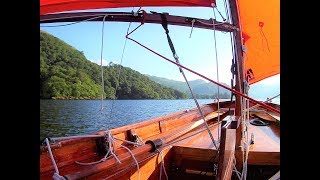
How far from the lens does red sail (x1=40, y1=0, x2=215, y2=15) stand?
2308 mm

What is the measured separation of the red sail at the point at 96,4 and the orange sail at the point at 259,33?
1.86 m

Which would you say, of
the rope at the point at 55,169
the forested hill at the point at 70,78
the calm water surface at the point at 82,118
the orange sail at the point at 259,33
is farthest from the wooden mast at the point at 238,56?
the forested hill at the point at 70,78

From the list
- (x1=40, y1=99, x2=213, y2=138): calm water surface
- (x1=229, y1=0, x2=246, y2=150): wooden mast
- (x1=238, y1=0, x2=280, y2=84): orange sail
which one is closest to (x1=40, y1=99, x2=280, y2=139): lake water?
(x1=40, y1=99, x2=213, y2=138): calm water surface

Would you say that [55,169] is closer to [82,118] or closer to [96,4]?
[96,4]

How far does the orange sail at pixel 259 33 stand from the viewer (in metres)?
4.45

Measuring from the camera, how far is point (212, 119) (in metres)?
5.69

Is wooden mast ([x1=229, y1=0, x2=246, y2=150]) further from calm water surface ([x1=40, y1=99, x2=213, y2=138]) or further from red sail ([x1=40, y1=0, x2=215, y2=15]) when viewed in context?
calm water surface ([x1=40, y1=99, x2=213, y2=138])

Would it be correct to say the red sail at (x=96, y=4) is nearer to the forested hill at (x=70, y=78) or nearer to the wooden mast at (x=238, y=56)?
the wooden mast at (x=238, y=56)

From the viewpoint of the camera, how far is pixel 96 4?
2498 millimetres
